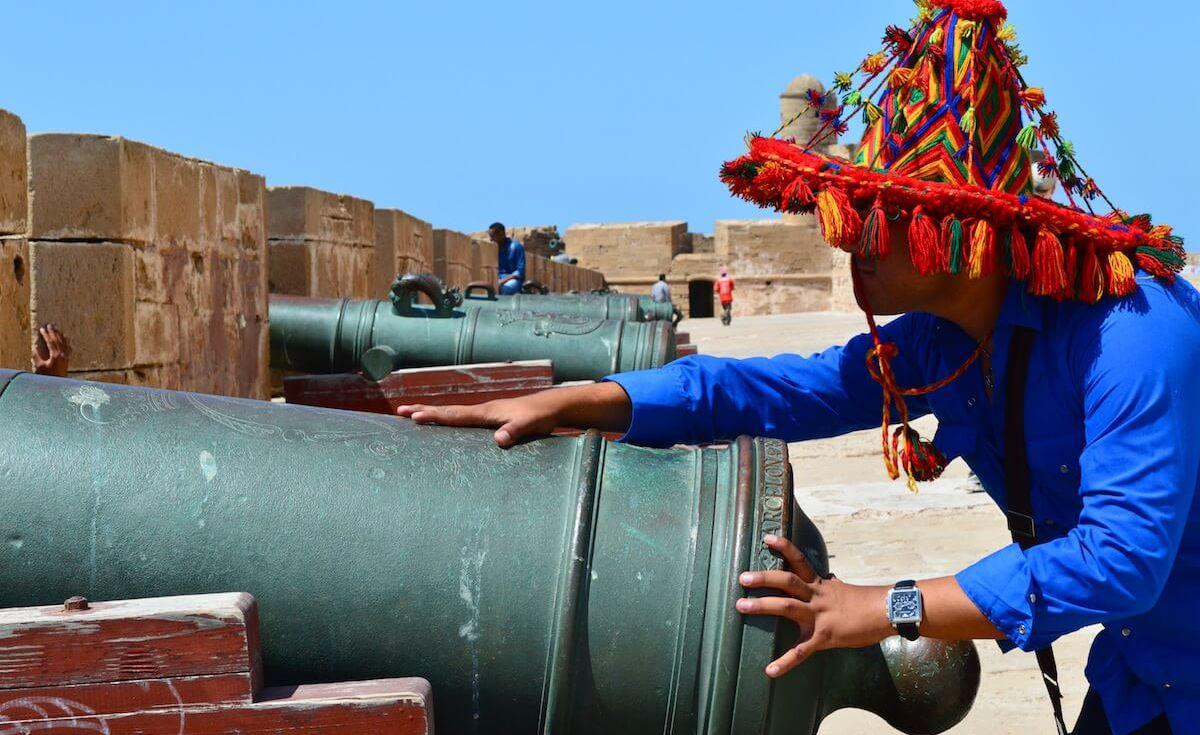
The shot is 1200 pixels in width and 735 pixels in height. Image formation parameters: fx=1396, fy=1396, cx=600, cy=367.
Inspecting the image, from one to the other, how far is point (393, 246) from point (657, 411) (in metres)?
6.76

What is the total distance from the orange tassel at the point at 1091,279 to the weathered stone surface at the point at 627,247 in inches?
1326

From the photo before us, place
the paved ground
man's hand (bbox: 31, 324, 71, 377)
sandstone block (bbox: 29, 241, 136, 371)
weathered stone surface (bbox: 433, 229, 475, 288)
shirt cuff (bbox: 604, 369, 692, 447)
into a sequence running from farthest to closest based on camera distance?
Answer: weathered stone surface (bbox: 433, 229, 475, 288)
sandstone block (bbox: 29, 241, 136, 371)
man's hand (bbox: 31, 324, 71, 377)
the paved ground
shirt cuff (bbox: 604, 369, 692, 447)

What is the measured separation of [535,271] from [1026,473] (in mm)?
15013

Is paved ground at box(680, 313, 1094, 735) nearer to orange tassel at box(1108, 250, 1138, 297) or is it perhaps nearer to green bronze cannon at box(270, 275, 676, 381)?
green bronze cannon at box(270, 275, 676, 381)

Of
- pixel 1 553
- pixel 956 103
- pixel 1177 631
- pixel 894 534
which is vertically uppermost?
pixel 956 103

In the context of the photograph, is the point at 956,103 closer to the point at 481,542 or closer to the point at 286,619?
the point at 481,542

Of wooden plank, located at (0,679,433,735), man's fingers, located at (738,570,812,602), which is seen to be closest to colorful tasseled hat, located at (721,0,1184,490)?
man's fingers, located at (738,570,812,602)

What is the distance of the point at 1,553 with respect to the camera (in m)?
1.75

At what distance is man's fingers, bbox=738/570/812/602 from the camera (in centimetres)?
171

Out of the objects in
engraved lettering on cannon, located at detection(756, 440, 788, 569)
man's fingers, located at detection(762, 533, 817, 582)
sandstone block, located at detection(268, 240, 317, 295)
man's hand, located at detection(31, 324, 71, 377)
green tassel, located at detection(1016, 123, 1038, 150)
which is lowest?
man's fingers, located at detection(762, 533, 817, 582)

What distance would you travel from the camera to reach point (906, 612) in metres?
1.68

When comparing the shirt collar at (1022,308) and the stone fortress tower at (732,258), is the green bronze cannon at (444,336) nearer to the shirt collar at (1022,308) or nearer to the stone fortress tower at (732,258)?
the shirt collar at (1022,308)

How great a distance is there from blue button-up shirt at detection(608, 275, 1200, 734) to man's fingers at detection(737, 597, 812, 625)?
0.20 meters

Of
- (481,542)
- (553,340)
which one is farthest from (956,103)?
(553,340)
